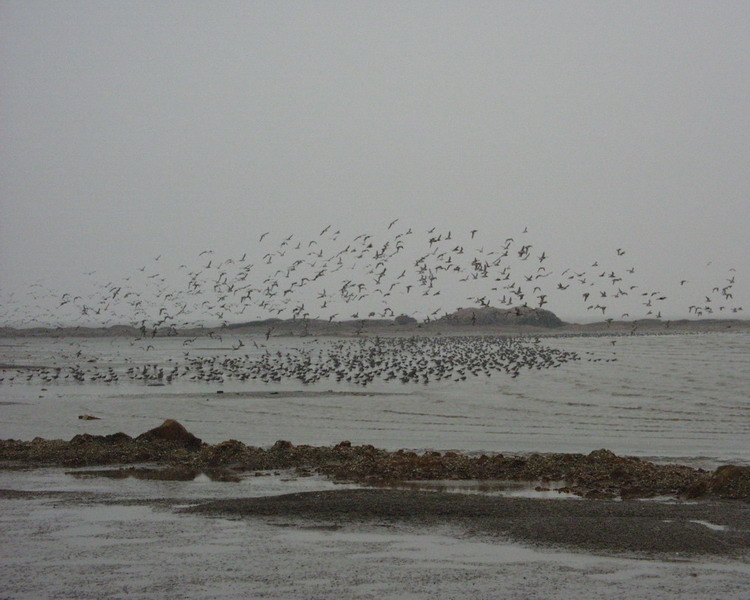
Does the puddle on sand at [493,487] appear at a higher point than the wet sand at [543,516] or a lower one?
lower

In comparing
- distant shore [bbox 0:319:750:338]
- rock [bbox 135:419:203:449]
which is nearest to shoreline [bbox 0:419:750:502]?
rock [bbox 135:419:203:449]

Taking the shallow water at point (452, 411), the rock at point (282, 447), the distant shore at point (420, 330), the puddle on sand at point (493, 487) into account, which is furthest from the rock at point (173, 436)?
the distant shore at point (420, 330)

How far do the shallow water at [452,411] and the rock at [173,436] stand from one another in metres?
2.67

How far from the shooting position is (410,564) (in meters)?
12.3

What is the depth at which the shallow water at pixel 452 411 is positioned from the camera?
88.6 feet

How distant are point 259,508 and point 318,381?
35446mm

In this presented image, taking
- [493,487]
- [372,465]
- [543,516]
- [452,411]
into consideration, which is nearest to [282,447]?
[372,465]

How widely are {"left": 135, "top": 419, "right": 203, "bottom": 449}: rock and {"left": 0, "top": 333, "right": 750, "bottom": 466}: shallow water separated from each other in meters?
2.67

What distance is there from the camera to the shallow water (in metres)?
27.0

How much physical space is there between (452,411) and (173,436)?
1458 centimetres

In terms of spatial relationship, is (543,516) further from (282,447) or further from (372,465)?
(282,447)

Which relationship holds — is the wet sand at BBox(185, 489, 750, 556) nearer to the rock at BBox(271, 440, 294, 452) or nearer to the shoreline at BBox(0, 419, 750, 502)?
the shoreline at BBox(0, 419, 750, 502)

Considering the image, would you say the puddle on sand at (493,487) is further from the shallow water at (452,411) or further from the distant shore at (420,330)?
the distant shore at (420,330)

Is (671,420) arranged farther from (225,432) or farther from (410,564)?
(410,564)
